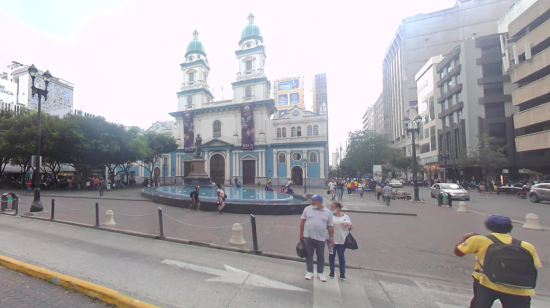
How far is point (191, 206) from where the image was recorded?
42.6 feet

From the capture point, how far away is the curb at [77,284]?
3.65m

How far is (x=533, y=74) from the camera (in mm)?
26719

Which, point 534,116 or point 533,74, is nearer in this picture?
point 534,116

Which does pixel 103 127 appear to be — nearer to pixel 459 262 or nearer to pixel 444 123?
pixel 459 262

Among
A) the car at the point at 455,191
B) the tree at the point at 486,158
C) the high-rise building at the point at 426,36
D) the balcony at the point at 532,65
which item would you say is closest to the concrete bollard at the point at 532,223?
the car at the point at 455,191

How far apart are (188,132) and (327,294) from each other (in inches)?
1782

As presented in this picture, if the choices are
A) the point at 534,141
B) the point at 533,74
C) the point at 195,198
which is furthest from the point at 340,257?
the point at 533,74

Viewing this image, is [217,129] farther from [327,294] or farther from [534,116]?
[327,294]

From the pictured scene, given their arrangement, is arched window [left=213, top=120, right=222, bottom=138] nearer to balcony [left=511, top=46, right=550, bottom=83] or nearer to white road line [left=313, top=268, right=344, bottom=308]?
balcony [left=511, top=46, right=550, bottom=83]

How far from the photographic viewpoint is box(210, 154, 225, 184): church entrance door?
43.2m

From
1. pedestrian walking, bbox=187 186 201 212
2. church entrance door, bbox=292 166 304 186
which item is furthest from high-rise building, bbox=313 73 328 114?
pedestrian walking, bbox=187 186 201 212

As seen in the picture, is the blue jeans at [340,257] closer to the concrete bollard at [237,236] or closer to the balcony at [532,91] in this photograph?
the concrete bollard at [237,236]

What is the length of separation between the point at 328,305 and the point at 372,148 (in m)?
37.2

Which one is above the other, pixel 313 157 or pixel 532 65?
→ pixel 532 65
